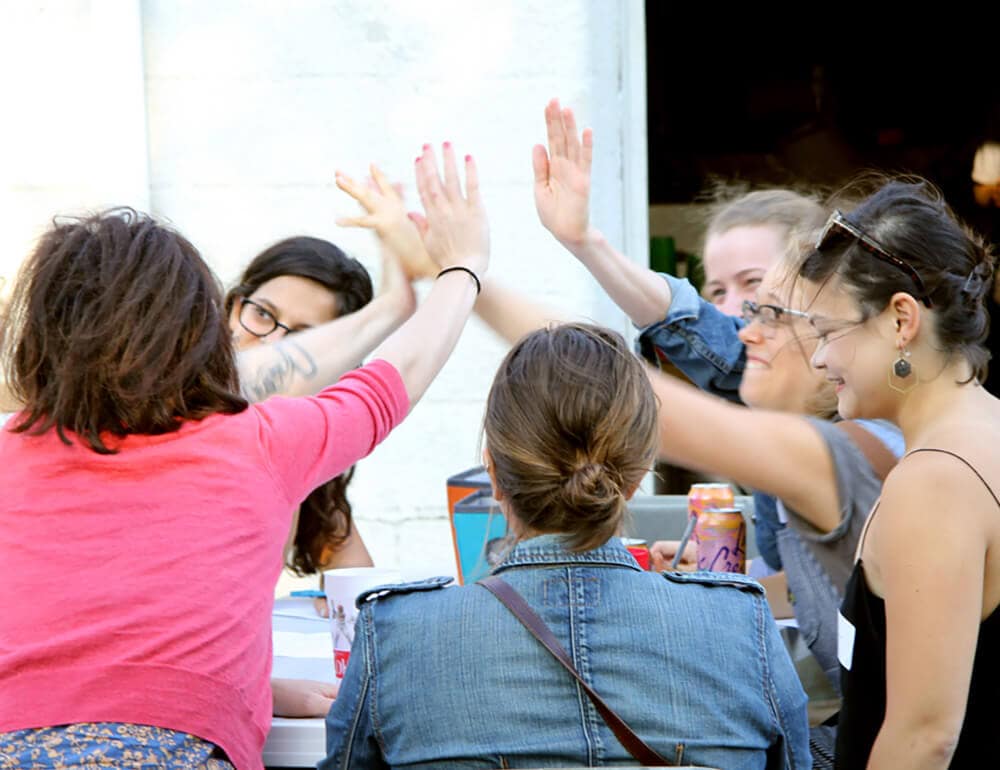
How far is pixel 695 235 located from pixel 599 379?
323cm

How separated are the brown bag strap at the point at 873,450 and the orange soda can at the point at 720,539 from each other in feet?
1.04

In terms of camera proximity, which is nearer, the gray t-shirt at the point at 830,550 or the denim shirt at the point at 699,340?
the gray t-shirt at the point at 830,550

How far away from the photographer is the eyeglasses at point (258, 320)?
294 centimetres

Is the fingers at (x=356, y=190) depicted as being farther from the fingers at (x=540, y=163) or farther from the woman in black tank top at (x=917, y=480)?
the woman in black tank top at (x=917, y=480)

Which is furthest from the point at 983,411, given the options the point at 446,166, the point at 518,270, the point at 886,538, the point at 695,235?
the point at 695,235

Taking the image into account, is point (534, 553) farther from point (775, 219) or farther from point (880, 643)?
point (775, 219)

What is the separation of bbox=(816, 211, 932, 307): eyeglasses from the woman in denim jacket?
1.45 ft

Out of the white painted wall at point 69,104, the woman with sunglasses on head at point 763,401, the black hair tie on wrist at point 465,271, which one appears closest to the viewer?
the woman with sunglasses on head at point 763,401

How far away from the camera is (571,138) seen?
7.77ft

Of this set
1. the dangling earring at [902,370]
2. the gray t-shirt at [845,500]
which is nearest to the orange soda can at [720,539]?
the gray t-shirt at [845,500]

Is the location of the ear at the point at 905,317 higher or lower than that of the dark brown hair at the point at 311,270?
higher

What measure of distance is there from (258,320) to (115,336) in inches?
53.0

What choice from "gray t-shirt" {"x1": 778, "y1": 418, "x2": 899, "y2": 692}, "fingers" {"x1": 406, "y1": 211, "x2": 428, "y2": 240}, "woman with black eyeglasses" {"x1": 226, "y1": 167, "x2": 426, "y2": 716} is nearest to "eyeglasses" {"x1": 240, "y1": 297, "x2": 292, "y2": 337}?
"woman with black eyeglasses" {"x1": 226, "y1": 167, "x2": 426, "y2": 716}

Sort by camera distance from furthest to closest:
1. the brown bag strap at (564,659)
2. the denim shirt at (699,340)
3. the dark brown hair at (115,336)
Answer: the denim shirt at (699,340), the dark brown hair at (115,336), the brown bag strap at (564,659)
